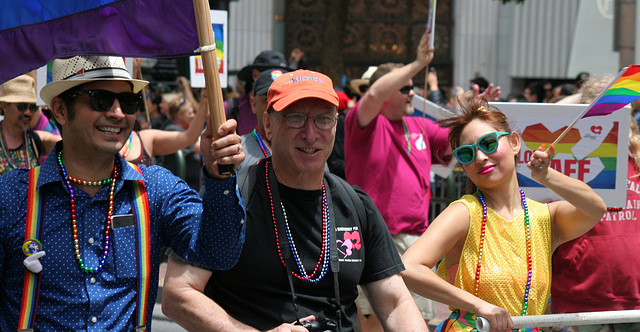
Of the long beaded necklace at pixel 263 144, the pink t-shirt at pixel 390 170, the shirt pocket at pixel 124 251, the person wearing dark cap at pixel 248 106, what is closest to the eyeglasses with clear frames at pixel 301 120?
the shirt pocket at pixel 124 251

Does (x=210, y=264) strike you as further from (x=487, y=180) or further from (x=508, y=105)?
(x=508, y=105)

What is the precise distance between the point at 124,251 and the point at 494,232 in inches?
67.8

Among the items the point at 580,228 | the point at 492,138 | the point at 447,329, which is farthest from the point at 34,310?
the point at 580,228

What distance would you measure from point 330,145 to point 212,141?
1.90 feet

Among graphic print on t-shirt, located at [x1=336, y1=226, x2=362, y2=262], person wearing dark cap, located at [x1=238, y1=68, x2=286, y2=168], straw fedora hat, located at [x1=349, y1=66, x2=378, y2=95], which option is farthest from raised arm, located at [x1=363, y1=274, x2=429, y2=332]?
straw fedora hat, located at [x1=349, y1=66, x2=378, y2=95]

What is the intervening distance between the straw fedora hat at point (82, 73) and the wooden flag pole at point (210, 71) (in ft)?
1.54

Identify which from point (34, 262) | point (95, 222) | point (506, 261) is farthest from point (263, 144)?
point (34, 262)

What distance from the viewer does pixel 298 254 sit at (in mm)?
3090

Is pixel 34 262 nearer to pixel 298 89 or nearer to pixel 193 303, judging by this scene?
pixel 193 303

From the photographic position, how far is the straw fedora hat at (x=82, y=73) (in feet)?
9.91

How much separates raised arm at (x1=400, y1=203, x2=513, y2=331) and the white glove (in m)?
1.55

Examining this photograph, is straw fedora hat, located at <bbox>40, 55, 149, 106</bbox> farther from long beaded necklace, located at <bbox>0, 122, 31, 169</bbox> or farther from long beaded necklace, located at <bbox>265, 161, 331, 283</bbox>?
long beaded necklace, located at <bbox>0, 122, 31, 169</bbox>

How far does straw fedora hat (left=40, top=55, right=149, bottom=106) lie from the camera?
3.02 meters

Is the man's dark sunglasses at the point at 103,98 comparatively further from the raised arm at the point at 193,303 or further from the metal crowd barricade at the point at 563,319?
the metal crowd barricade at the point at 563,319
